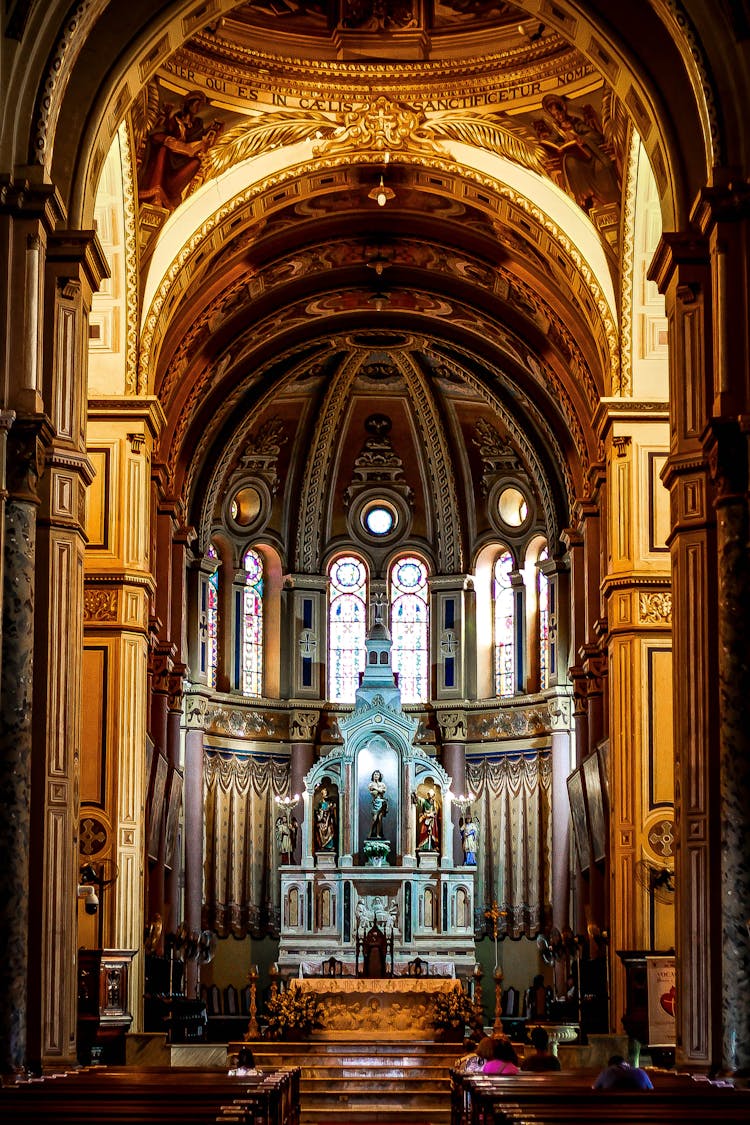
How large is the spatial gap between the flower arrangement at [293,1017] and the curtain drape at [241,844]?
5.82 metres

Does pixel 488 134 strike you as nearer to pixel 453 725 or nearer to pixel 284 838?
pixel 453 725

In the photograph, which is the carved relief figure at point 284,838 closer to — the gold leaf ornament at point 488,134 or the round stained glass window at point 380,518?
the round stained glass window at point 380,518

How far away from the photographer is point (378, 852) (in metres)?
34.8

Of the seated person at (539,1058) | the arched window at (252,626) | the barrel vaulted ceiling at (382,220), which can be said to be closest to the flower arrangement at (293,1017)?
the barrel vaulted ceiling at (382,220)

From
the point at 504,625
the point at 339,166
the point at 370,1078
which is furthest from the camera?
the point at 504,625

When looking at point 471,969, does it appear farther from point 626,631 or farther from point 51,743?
point 51,743

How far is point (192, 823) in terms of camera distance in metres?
33.2

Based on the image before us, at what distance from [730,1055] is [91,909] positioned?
8.92 metres

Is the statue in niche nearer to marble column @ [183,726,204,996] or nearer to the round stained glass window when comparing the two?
marble column @ [183,726,204,996]

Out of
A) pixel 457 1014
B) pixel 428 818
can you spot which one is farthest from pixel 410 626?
pixel 457 1014

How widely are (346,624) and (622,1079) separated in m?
25.6

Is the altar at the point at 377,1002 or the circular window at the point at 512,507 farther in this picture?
the circular window at the point at 512,507

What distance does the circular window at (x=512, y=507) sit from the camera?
37.5 metres

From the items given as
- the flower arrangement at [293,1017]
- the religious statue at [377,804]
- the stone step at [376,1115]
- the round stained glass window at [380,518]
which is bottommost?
the stone step at [376,1115]
